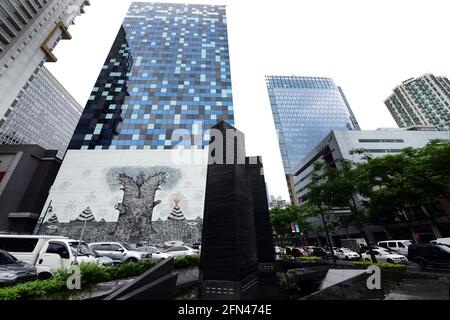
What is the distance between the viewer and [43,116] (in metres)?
77.0

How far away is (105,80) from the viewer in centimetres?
4350

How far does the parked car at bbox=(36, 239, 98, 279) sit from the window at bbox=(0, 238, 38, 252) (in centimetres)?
118

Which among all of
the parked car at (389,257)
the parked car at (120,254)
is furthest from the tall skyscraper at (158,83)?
the parked car at (389,257)

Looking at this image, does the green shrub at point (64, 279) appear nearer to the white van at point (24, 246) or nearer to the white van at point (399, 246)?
the white van at point (24, 246)

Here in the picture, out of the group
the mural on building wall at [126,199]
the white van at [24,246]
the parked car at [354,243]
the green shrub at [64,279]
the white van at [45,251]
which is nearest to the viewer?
the green shrub at [64,279]

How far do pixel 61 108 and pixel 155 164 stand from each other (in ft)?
291

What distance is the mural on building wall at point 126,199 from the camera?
81.2 ft

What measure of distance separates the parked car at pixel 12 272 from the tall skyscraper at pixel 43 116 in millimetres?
81125

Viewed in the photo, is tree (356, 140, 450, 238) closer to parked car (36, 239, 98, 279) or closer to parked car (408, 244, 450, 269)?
parked car (408, 244, 450, 269)

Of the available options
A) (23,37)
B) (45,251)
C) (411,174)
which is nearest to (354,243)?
(411,174)

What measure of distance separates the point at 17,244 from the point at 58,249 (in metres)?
2.90

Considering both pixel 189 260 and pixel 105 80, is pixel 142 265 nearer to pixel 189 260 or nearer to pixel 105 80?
pixel 189 260

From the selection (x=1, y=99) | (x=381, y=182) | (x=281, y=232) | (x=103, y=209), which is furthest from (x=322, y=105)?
(x=1, y=99)

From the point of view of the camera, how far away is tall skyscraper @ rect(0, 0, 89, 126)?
1866 centimetres
